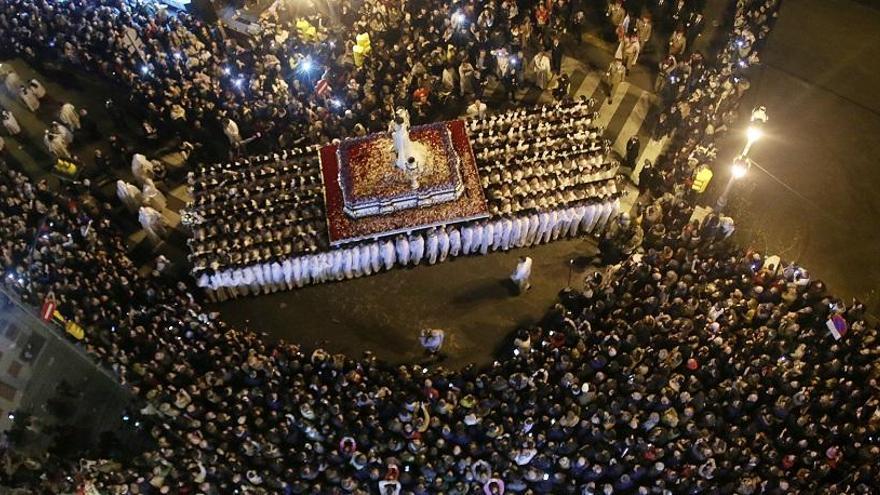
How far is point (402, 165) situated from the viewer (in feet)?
61.5

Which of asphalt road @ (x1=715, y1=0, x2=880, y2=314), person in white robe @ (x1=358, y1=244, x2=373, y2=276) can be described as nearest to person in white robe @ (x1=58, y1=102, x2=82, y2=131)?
person in white robe @ (x1=358, y1=244, x2=373, y2=276)

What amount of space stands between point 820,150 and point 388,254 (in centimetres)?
1294

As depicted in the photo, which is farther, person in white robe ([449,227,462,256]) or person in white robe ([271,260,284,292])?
person in white robe ([449,227,462,256])

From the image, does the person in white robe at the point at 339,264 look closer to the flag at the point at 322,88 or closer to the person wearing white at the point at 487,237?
the person wearing white at the point at 487,237

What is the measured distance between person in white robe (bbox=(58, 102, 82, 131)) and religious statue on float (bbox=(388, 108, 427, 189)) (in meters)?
9.97

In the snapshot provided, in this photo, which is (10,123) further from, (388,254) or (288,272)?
(388,254)

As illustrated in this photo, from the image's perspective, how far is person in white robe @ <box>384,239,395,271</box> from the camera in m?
18.6

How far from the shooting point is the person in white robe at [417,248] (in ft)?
61.4

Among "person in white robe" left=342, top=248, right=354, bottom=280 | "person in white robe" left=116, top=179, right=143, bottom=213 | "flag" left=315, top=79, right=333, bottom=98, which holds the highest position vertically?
"flag" left=315, top=79, right=333, bottom=98

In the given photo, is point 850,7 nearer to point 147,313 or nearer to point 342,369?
point 342,369

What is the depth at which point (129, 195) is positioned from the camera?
64.4ft

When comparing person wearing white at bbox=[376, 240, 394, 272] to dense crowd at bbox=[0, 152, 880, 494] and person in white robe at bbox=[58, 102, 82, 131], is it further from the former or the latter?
person in white robe at bbox=[58, 102, 82, 131]

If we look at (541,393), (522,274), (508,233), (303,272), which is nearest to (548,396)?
(541,393)

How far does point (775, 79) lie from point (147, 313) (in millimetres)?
19406
